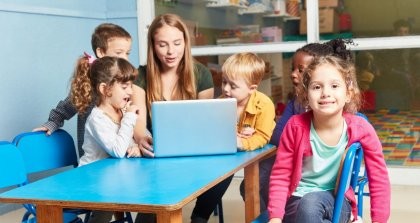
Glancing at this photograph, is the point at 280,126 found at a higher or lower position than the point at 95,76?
lower

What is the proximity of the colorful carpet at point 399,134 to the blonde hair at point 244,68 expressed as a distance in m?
1.97

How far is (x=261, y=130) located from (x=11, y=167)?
2.92 feet

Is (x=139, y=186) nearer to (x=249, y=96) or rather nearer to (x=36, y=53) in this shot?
(x=249, y=96)

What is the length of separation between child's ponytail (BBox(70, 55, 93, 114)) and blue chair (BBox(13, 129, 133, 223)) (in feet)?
0.51

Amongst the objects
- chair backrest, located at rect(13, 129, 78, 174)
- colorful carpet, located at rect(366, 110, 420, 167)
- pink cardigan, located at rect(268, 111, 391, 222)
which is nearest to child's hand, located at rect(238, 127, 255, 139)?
pink cardigan, located at rect(268, 111, 391, 222)

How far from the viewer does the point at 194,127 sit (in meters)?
2.02

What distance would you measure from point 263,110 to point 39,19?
1992 mm

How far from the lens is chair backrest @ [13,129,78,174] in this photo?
2.28 meters

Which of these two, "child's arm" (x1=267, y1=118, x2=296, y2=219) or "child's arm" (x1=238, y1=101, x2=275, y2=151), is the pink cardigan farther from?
"child's arm" (x1=238, y1=101, x2=275, y2=151)

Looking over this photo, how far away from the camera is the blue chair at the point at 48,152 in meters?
2.26

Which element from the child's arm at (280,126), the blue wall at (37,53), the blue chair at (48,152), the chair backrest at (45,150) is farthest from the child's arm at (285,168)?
the blue wall at (37,53)

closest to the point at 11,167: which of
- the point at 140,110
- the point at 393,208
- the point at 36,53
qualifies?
the point at 140,110

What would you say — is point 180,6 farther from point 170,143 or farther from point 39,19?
point 170,143

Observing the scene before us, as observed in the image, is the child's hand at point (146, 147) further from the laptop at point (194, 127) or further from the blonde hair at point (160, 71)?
the blonde hair at point (160, 71)
